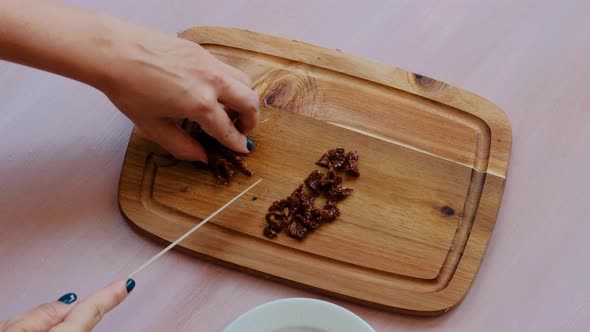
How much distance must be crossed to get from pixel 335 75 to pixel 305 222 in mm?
466

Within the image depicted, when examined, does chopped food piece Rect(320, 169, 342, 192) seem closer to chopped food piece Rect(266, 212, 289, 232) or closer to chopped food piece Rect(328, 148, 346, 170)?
chopped food piece Rect(328, 148, 346, 170)

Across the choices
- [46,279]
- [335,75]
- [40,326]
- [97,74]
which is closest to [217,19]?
[335,75]

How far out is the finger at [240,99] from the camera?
1.44 m

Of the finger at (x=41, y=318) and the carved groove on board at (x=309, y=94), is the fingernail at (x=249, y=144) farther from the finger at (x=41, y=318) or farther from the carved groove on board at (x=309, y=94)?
the finger at (x=41, y=318)

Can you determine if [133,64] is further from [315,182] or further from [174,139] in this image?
[315,182]

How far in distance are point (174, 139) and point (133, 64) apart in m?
0.22

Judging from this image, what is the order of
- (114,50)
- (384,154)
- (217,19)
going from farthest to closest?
(217,19) → (384,154) → (114,50)

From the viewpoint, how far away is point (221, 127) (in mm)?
1450

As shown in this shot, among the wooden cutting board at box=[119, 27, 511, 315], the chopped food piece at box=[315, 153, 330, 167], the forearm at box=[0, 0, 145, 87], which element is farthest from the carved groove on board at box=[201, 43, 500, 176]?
the forearm at box=[0, 0, 145, 87]

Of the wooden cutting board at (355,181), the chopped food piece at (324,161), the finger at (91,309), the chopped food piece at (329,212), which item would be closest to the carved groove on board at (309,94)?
the wooden cutting board at (355,181)

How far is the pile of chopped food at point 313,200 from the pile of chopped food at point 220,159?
14 centimetres

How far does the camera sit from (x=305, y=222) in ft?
4.93

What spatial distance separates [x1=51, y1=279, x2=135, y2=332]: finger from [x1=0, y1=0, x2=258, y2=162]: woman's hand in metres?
0.41

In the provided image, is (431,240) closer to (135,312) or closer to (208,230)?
(208,230)
